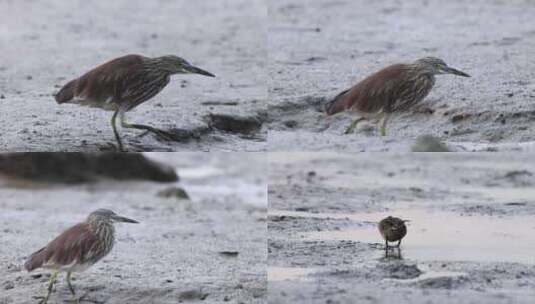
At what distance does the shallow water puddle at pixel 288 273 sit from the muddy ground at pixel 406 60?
1349 millimetres

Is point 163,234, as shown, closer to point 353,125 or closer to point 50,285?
point 353,125

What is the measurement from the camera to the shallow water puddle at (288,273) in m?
7.85

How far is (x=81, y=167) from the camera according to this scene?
13.4 meters

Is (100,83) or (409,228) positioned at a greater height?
(100,83)

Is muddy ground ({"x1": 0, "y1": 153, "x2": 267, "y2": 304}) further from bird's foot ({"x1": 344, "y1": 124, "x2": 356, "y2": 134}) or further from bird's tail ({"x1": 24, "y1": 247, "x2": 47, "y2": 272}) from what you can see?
bird's foot ({"x1": 344, "y1": 124, "x2": 356, "y2": 134})

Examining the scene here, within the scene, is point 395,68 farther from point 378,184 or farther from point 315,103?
point 378,184

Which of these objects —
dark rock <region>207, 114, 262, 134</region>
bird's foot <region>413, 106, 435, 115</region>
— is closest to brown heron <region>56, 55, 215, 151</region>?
dark rock <region>207, 114, 262, 134</region>

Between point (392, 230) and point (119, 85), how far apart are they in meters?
2.24

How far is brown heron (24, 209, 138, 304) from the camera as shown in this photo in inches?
311

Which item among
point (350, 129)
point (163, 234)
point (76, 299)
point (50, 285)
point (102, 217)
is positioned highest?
point (350, 129)

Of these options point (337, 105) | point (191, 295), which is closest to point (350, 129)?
point (337, 105)

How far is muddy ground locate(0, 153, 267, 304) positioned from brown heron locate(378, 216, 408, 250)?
90cm

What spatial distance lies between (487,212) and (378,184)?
1.59 m

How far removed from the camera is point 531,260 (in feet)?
27.5
